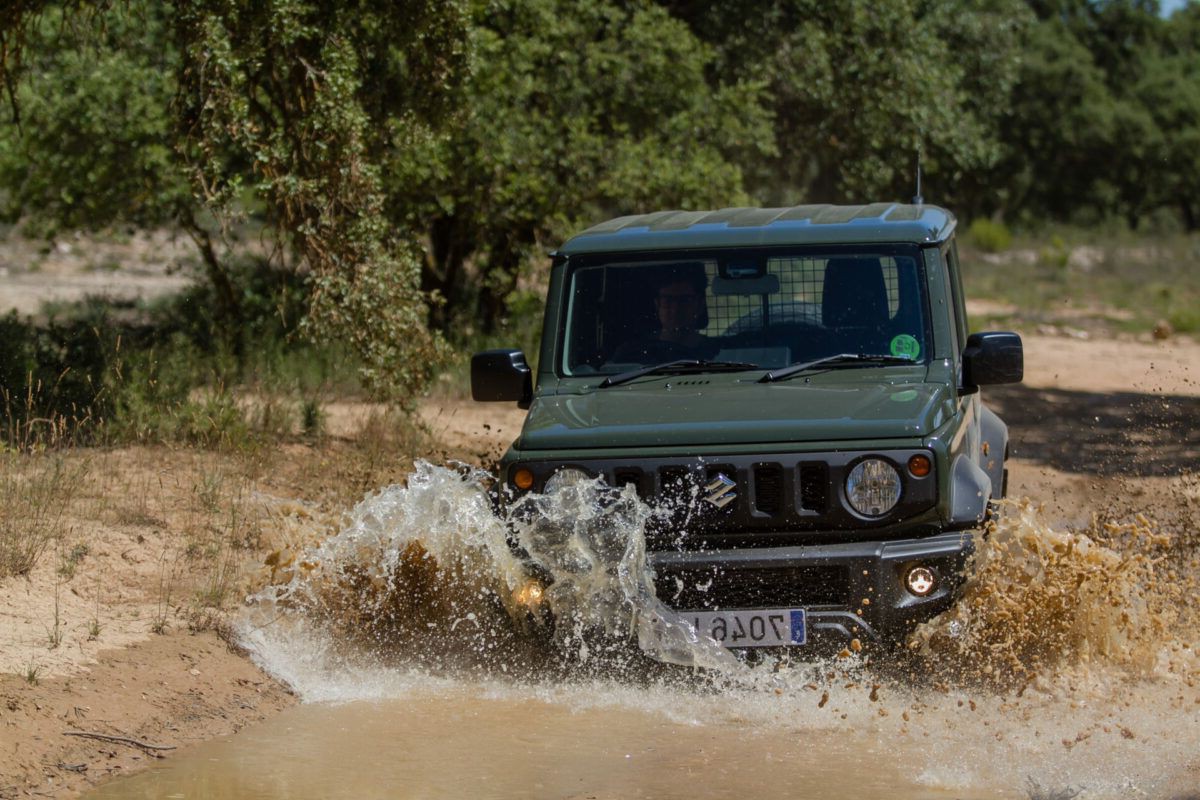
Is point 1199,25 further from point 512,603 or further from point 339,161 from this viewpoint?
point 512,603

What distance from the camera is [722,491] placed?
18.6ft

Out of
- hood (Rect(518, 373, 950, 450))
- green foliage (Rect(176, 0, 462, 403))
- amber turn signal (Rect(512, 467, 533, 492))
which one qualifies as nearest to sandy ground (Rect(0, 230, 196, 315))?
green foliage (Rect(176, 0, 462, 403))

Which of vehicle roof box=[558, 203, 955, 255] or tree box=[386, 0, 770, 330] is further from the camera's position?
tree box=[386, 0, 770, 330]

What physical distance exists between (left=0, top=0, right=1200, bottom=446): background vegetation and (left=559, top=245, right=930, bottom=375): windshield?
3.55 meters

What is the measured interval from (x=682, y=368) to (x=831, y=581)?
124 centimetres

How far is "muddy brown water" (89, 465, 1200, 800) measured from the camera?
5230mm

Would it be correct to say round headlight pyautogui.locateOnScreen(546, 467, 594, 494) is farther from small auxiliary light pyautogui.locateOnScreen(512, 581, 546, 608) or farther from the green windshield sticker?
the green windshield sticker

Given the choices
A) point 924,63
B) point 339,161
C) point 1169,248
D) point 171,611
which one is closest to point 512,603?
point 171,611

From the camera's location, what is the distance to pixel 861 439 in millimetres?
5633

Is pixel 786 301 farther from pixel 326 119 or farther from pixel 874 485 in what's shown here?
pixel 326 119

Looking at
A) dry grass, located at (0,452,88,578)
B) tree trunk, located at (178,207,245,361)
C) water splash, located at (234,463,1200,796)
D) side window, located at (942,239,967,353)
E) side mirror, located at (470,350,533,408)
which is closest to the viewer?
water splash, located at (234,463,1200,796)

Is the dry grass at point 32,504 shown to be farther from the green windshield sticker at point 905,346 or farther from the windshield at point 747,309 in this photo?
the green windshield sticker at point 905,346

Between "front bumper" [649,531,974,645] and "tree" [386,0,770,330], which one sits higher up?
"tree" [386,0,770,330]

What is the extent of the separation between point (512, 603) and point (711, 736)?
86cm
